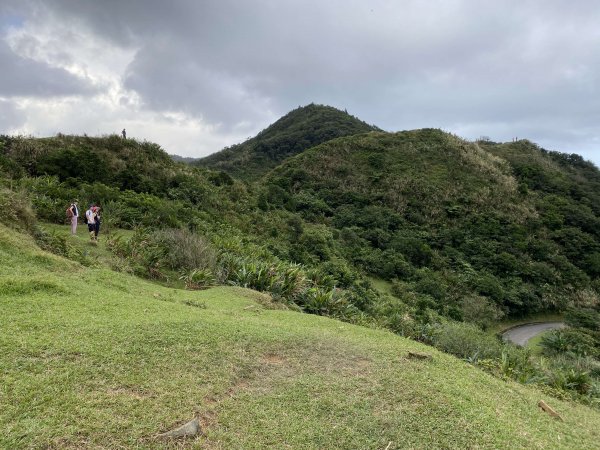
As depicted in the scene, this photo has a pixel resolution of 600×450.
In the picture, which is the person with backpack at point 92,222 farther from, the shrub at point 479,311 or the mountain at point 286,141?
the mountain at point 286,141

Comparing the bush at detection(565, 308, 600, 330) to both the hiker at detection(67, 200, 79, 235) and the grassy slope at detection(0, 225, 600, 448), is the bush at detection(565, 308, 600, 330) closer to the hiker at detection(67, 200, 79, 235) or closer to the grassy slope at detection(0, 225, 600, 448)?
the grassy slope at detection(0, 225, 600, 448)

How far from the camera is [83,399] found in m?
4.61

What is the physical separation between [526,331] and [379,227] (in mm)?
15279

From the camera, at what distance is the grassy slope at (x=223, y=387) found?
4.47m

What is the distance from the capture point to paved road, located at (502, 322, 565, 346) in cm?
3030

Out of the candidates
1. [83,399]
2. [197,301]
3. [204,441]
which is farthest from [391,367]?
[197,301]

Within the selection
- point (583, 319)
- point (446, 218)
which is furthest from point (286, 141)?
point (583, 319)

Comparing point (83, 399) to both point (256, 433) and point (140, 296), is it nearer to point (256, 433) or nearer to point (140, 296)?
point (256, 433)

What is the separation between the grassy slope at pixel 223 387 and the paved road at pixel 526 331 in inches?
979

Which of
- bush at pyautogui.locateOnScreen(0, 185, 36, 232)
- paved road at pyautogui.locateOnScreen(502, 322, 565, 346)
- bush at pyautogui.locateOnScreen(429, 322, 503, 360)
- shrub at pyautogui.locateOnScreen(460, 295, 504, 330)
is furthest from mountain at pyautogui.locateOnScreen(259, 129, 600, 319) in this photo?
bush at pyautogui.locateOnScreen(0, 185, 36, 232)

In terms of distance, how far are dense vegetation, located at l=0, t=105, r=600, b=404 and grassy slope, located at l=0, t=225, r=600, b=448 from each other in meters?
4.24

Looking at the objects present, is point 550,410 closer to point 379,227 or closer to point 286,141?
point 379,227

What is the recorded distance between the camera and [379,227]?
132ft

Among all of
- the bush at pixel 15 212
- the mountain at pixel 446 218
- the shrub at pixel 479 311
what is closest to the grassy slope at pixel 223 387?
the bush at pixel 15 212
